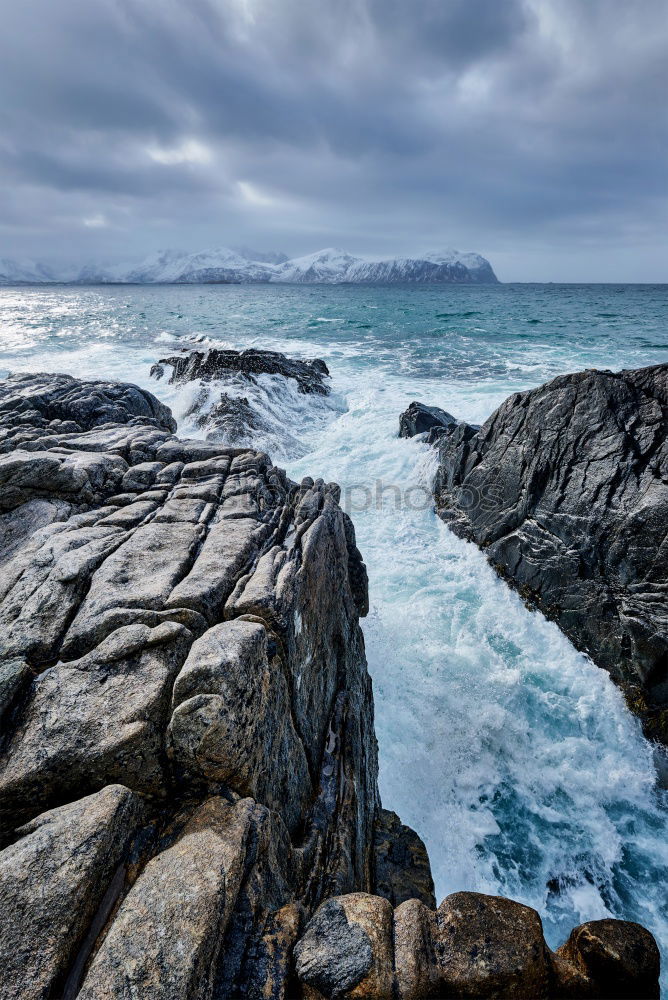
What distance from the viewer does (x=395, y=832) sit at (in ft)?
22.1

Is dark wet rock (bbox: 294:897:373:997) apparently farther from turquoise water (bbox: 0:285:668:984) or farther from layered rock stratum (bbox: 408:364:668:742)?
layered rock stratum (bbox: 408:364:668:742)

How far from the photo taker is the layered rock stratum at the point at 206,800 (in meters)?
3.18

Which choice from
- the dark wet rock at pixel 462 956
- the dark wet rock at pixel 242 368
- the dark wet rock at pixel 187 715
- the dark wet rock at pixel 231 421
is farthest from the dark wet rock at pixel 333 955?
the dark wet rock at pixel 242 368

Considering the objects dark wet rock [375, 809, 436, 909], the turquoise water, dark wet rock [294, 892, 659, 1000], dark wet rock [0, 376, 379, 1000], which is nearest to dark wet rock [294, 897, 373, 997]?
dark wet rock [294, 892, 659, 1000]

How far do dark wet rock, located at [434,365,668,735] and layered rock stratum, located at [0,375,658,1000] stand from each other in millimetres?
5783

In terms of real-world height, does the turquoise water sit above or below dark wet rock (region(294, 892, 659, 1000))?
below

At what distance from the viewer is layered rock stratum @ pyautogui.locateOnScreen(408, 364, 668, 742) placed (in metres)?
8.95

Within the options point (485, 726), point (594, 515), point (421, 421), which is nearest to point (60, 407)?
point (485, 726)

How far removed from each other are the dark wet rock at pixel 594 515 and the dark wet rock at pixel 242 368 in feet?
55.7

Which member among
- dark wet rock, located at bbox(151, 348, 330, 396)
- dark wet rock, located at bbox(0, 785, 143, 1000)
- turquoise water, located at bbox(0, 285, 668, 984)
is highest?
dark wet rock, located at bbox(151, 348, 330, 396)

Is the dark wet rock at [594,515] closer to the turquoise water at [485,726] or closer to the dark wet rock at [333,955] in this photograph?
the turquoise water at [485,726]

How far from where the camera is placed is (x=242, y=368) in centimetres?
2738

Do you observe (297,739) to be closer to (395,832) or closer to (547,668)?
(395,832)

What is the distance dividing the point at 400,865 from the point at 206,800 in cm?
380
